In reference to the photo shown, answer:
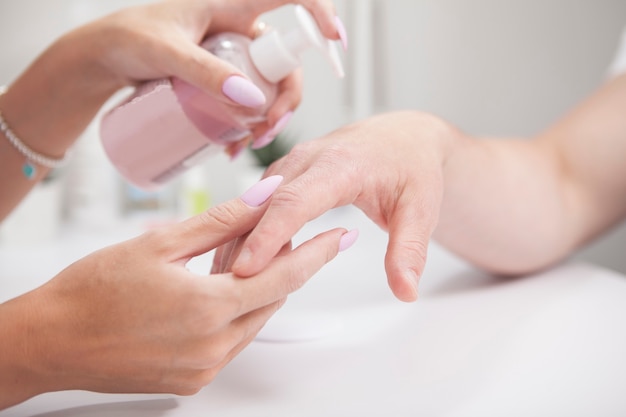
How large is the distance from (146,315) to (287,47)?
1.12ft

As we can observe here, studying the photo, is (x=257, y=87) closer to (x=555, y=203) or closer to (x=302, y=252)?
(x=302, y=252)

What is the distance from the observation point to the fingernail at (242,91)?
1.90 ft

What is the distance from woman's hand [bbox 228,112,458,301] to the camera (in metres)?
0.44

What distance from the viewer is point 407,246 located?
0.47 metres

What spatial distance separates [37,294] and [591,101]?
2.83 feet

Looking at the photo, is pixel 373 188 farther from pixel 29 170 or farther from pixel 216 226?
pixel 29 170

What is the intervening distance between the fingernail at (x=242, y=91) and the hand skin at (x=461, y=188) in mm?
81

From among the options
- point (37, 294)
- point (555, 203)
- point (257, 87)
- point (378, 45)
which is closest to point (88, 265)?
point (37, 294)

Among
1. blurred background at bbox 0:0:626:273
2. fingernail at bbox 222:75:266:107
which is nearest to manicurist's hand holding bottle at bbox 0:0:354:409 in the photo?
fingernail at bbox 222:75:266:107

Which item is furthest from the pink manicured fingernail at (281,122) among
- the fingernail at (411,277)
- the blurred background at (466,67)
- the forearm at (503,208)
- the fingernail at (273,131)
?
the blurred background at (466,67)

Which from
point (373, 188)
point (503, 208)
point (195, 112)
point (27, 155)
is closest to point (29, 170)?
point (27, 155)

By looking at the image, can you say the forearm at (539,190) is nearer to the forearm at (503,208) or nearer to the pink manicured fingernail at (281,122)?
the forearm at (503,208)

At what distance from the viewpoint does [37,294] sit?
1.48 ft

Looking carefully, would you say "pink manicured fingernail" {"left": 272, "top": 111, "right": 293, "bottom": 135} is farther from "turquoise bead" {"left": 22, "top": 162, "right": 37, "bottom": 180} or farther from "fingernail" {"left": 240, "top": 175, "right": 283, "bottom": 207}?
"turquoise bead" {"left": 22, "top": 162, "right": 37, "bottom": 180}
